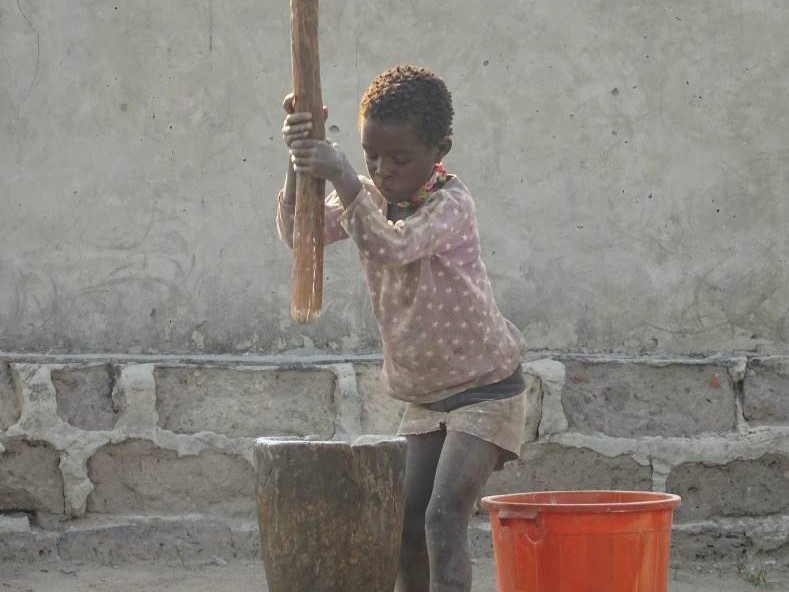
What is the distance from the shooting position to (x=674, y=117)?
5.54m

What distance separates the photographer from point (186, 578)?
16.8 feet

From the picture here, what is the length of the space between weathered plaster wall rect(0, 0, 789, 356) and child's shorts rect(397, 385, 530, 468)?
1.44m

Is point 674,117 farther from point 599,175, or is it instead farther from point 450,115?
point 450,115

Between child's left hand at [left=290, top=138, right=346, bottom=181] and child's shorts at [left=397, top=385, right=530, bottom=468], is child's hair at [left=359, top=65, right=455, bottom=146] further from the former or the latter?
child's shorts at [left=397, top=385, right=530, bottom=468]

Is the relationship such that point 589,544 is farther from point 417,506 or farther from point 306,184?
point 306,184

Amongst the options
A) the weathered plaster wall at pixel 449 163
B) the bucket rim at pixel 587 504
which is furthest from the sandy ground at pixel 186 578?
the bucket rim at pixel 587 504

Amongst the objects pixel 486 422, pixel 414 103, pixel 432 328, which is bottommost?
→ pixel 486 422

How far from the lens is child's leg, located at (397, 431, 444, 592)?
403 cm

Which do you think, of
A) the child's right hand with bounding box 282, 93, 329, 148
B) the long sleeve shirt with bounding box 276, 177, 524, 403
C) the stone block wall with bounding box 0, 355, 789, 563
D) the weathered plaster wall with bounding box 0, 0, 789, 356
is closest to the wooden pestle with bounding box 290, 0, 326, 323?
the child's right hand with bounding box 282, 93, 329, 148

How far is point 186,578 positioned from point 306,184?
2017mm

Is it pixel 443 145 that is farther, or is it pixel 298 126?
pixel 443 145

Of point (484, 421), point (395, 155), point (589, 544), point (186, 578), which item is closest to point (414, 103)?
point (395, 155)

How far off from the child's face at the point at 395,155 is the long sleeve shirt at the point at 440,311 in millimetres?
74

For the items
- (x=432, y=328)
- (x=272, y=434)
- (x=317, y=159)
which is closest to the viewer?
(x=317, y=159)
